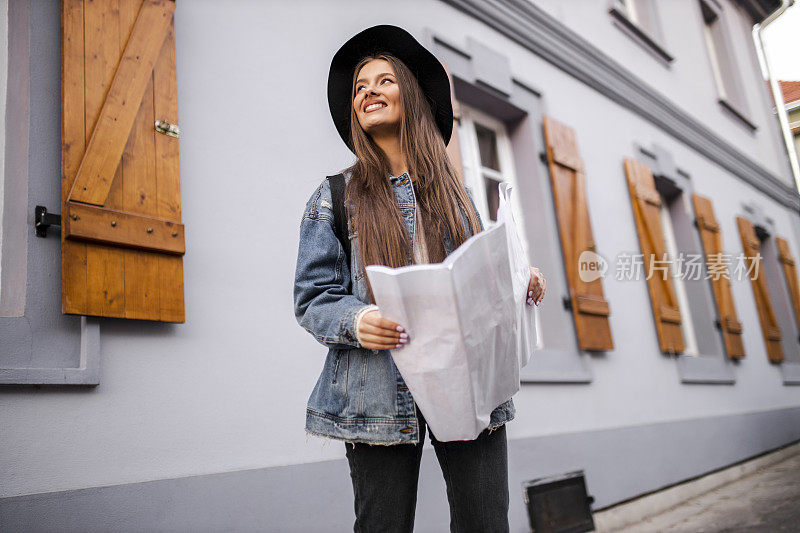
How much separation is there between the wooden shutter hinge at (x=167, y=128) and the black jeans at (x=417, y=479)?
1771mm

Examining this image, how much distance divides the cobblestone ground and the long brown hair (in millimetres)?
3279

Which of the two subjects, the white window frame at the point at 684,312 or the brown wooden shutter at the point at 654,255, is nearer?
the brown wooden shutter at the point at 654,255

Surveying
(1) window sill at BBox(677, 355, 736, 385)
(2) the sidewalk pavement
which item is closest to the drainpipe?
(1) window sill at BBox(677, 355, 736, 385)

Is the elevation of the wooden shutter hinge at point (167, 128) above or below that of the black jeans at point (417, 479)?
above

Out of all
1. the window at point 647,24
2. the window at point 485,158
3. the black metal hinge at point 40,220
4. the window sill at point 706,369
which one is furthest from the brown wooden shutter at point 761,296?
the black metal hinge at point 40,220

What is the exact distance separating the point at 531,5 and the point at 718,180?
13.5 ft

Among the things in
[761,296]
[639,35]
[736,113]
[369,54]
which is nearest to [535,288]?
[369,54]

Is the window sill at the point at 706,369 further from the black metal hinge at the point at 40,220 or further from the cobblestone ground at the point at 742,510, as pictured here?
the black metal hinge at the point at 40,220

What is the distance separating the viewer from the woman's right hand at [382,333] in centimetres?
127

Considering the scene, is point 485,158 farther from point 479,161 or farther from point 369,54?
point 369,54

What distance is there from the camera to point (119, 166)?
253 cm

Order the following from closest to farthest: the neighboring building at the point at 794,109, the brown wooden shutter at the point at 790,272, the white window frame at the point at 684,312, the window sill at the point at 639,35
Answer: the window sill at the point at 639,35 < the white window frame at the point at 684,312 < the brown wooden shutter at the point at 790,272 < the neighboring building at the point at 794,109

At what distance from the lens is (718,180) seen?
8.20 m

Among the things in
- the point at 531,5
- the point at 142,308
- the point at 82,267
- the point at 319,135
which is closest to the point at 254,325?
the point at 142,308
